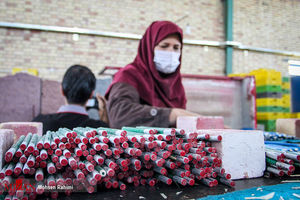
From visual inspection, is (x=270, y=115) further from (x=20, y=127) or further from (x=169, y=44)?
(x=20, y=127)

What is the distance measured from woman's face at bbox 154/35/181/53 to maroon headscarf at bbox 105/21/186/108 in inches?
1.6

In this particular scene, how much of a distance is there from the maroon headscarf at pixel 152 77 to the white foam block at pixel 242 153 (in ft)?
4.94

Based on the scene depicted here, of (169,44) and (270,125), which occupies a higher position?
(169,44)

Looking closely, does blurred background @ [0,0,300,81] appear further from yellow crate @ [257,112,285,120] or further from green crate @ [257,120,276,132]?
green crate @ [257,120,276,132]

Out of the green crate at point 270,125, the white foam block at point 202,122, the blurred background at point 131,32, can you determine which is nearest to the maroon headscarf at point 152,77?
the white foam block at point 202,122

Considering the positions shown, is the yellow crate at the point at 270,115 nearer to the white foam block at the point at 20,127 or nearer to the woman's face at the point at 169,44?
the woman's face at the point at 169,44

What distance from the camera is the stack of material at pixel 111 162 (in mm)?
900

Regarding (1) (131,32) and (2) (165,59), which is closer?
(2) (165,59)

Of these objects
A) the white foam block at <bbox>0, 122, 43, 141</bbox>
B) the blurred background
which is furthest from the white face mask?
the blurred background

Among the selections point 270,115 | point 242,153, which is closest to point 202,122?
point 242,153

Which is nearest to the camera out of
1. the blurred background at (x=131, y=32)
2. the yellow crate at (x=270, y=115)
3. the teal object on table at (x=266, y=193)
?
the teal object on table at (x=266, y=193)

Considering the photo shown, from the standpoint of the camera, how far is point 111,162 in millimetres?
931

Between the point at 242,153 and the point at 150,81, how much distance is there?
1.62 metres

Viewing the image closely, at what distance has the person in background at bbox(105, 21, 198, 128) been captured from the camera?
96.1 inches
